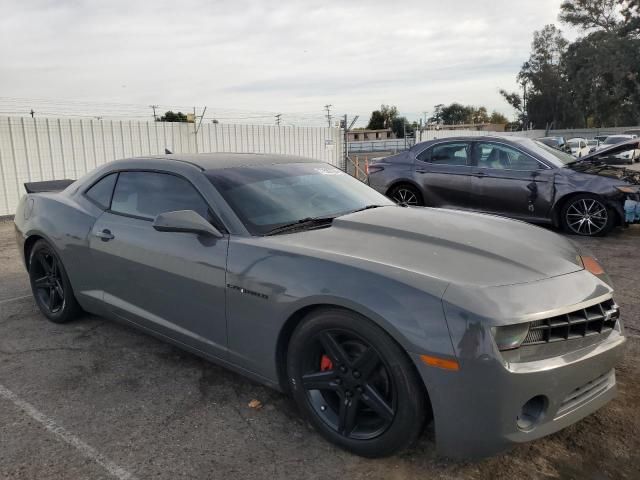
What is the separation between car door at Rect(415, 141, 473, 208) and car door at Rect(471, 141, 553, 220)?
0.48 ft

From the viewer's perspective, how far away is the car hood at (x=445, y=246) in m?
2.48

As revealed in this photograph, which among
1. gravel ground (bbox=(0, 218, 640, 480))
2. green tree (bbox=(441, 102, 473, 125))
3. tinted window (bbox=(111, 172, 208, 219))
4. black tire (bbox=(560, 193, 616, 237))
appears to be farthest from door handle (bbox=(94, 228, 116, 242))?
green tree (bbox=(441, 102, 473, 125))

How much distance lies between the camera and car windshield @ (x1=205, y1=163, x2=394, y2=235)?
3.20m

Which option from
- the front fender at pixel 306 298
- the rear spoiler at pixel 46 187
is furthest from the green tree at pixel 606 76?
the front fender at pixel 306 298

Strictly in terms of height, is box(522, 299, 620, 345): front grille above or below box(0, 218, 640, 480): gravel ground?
above

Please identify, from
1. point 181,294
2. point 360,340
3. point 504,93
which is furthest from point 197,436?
point 504,93

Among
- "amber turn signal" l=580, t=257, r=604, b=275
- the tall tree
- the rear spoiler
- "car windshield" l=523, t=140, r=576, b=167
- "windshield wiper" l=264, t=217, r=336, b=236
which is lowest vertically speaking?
"amber turn signal" l=580, t=257, r=604, b=275

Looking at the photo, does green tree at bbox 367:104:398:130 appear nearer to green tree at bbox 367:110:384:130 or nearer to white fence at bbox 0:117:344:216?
green tree at bbox 367:110:384:130

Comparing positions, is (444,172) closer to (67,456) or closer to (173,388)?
(173,388)

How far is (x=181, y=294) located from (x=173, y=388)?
2.04 ft

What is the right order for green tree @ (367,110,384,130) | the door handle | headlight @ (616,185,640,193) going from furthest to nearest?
green tree @ (367,110,384,130)
headlight @ (616,185,640,193)
the door handle

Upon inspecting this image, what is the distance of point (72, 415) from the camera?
3.03 m

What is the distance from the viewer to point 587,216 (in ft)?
24.7

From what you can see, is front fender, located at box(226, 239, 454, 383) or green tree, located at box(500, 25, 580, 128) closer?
front fender, located at box(226, 239, 454, 383)
